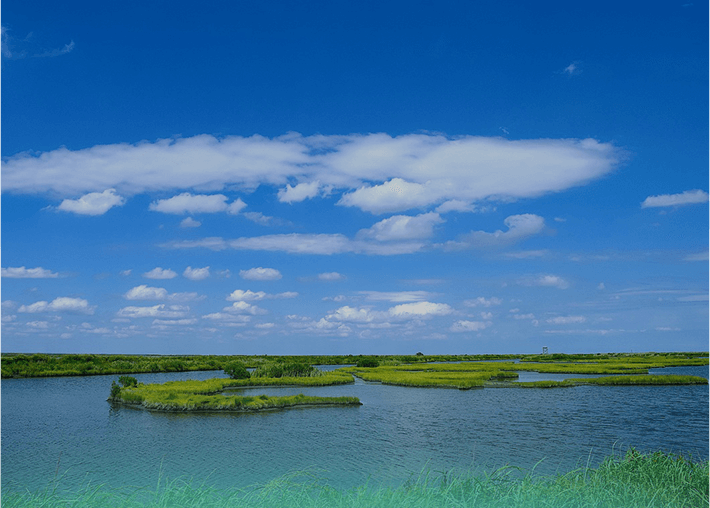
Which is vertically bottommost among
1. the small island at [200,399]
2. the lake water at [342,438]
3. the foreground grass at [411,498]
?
the lake water at [342,438]

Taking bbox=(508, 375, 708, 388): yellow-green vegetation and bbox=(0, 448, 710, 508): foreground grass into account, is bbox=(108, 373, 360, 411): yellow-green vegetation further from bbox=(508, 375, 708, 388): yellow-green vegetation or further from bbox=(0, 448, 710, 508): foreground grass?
bbox=(0, 448, 710, 508): foreground grass

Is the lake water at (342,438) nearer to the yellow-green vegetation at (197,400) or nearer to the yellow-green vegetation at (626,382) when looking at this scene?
the yellow-green vegetation at (197,400)

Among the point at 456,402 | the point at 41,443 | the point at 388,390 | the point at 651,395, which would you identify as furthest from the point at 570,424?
the point at 41,443

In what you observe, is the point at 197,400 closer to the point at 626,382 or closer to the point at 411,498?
the point at 411,498

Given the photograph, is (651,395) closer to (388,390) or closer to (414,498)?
(388,390)

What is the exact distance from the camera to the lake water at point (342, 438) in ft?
93.4

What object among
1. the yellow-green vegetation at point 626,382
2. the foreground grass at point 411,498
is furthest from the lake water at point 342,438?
the yellow-green vegetation at point 626,382

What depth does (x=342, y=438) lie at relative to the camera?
3734 centimetres

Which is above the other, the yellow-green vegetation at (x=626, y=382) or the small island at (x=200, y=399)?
the small island at (x=200, y=399)

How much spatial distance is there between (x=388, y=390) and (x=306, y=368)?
832 inches

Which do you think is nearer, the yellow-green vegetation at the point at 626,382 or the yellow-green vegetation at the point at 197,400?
the yellow-green vegetation at the point at 197,400

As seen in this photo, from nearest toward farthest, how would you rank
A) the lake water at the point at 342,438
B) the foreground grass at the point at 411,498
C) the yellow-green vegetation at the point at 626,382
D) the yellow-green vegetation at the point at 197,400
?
the foreground grass at the point at 411,498
the lake water at the point at 342,438
the yellow-green vegetation at the point at 197,400
the yellow-green vegetation at the point at 626,382

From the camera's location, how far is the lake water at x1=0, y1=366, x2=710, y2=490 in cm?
2845

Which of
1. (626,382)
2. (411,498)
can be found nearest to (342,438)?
(411,498)
